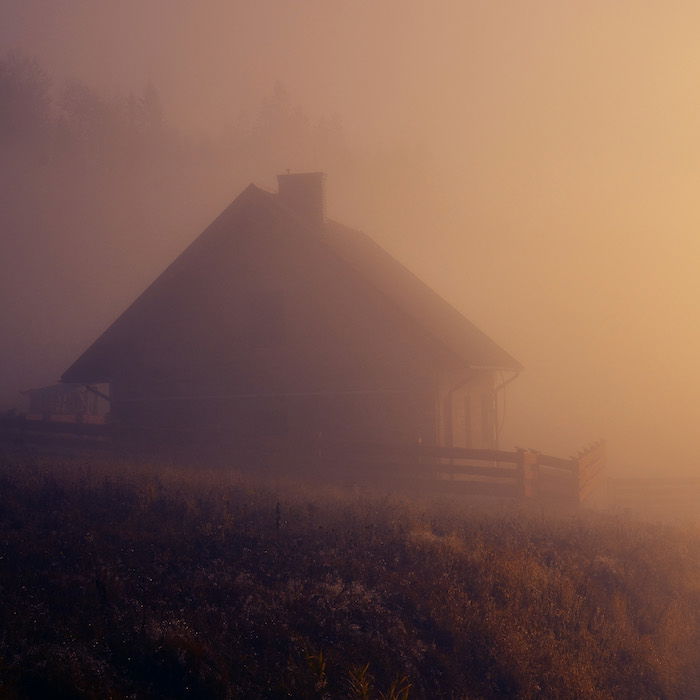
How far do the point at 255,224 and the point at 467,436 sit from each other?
366 inches

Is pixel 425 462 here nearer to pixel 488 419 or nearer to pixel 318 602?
pixel 488 419

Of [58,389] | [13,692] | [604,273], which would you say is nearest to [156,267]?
[58,389]

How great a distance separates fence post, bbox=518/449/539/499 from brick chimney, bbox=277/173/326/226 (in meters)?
11.1

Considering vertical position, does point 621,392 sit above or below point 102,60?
below

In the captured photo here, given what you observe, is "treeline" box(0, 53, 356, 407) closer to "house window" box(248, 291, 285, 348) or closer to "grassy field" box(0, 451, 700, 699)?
"house window" box(248, 291, 285, 348)

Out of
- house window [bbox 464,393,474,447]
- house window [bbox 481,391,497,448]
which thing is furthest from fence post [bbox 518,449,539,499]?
house window [bbox 481,391,497,448]

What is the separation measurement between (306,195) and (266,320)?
5430 millimetres

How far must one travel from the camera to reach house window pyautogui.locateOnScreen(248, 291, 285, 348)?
23730 mm

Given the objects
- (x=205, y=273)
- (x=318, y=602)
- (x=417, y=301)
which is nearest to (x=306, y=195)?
(x=205, y=273)

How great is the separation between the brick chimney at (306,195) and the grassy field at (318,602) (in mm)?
14625

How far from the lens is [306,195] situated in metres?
27.2

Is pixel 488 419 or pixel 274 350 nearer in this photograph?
pixel 274 350

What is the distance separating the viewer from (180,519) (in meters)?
12.2

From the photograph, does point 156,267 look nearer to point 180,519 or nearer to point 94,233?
point 94,233
